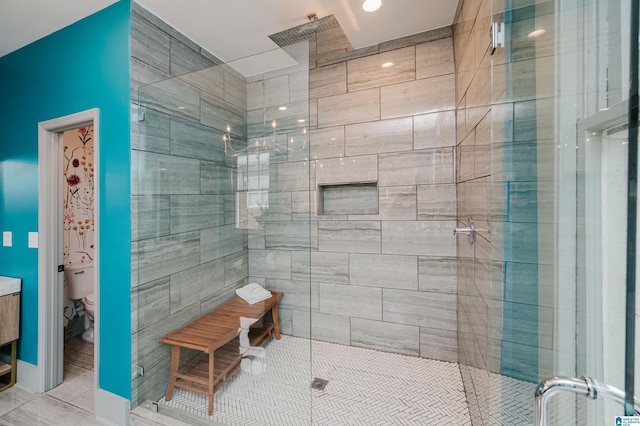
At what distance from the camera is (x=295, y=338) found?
6.97ft

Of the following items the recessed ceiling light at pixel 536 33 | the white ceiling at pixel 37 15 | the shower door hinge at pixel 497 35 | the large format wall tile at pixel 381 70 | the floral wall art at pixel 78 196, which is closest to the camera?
the recessed ceiling light at pixel 536 33

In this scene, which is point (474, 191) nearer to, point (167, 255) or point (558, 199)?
point (558, 199)

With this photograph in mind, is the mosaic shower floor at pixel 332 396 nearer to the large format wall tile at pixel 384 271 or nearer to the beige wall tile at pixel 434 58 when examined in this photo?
the large format wall tile at pixel 384 271

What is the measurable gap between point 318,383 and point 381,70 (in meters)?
2.69

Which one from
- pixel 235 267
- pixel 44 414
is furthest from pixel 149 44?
pixel 44 414

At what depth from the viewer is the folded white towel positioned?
2252 millimetres

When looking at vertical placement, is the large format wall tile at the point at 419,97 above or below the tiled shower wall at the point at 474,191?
above

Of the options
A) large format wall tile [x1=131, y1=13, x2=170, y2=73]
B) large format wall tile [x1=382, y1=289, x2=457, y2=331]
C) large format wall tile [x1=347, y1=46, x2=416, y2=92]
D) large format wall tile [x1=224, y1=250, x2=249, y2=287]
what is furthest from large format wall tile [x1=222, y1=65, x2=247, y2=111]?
large format wall tile [x1=382, y1=289, x2=457, y2=331]

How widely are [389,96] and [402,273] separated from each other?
1.59 m

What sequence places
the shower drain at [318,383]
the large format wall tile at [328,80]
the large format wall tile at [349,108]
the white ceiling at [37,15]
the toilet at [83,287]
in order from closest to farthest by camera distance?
the white ceiling at [37,15], the shower drain at [318,383], the large format wall tile at [349,108], the large format wall tile at [328,80], the toilet at [83,287]

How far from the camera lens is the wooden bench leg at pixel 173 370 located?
1.88 meters

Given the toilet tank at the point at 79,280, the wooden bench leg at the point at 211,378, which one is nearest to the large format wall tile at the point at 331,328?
the wooden bench leg at the point at 211,378

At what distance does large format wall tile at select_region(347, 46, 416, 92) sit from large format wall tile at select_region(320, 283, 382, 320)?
189cm

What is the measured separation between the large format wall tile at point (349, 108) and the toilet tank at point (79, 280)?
3.15m
